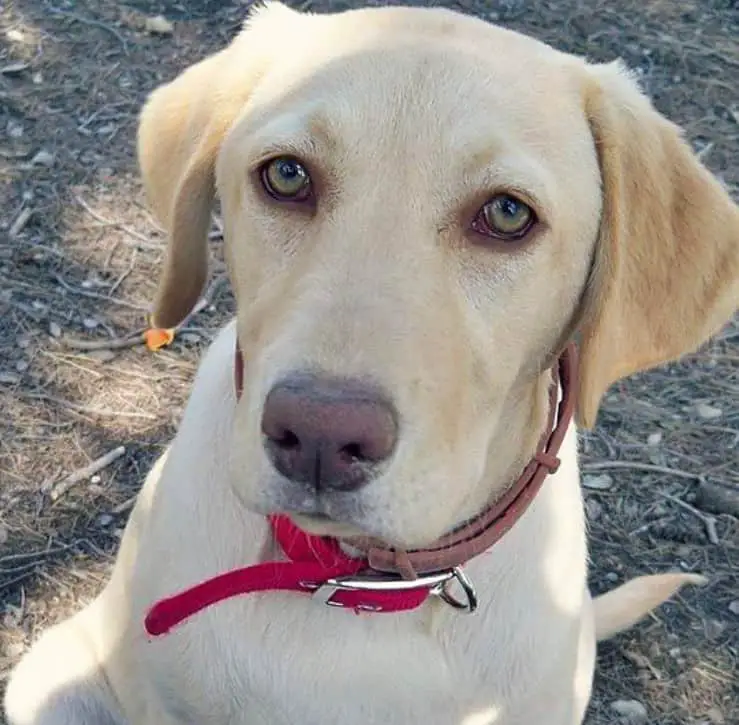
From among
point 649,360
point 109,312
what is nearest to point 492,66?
point 649,360

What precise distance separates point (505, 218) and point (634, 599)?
1603 mm

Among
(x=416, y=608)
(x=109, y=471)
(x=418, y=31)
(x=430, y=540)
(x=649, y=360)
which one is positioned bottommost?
(x=109, y=471)

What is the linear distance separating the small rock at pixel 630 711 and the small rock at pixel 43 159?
276cm

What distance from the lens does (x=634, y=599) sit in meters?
3.45

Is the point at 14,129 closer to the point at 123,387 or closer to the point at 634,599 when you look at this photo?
the point at 123,387

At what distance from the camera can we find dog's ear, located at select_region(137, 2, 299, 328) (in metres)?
2.39

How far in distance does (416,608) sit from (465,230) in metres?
0.77

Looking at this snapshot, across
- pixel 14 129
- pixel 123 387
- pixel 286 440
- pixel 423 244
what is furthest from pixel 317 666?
pixel 14 129

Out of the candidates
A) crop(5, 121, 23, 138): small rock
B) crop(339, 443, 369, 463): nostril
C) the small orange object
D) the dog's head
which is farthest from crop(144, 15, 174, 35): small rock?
crop(339, 443, 369, 463): nostril

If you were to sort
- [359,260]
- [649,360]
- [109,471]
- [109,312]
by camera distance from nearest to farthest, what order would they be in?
[359,260], [649,360], [109,471], [109,312]

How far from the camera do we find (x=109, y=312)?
4395 mm

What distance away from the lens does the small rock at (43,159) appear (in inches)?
192

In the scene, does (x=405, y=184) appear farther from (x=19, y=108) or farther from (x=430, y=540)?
(x=19, y=108)

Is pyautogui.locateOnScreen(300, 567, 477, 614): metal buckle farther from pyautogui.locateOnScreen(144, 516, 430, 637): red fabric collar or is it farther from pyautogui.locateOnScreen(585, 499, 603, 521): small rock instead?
pyautogui.locateOnScreen(585, 499, 603, 521): small rock
